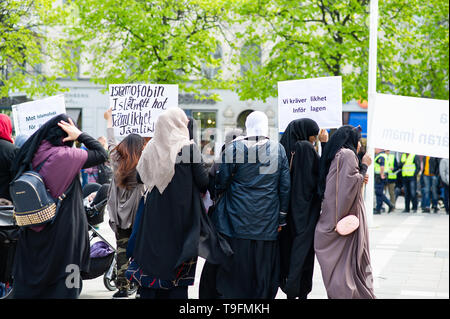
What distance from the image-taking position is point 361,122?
3186cm

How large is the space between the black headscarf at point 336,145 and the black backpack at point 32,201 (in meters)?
2.62

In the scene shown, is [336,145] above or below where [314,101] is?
below

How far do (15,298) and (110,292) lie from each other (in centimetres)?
199

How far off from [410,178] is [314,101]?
11.4 meters

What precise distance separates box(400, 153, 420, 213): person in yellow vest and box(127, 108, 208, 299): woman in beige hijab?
46.8 ft

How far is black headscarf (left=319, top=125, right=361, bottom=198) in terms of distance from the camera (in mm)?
6320

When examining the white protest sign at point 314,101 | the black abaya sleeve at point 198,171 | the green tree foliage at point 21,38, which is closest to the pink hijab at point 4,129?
the black abaya sleeve at point 198,171

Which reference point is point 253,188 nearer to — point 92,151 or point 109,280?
point 92,151

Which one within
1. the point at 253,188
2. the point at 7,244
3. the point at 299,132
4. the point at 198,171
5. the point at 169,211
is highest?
A: the point at 299,132

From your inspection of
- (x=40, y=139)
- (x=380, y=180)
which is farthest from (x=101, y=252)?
(x=380, y=180)

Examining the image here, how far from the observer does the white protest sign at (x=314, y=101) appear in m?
8.15

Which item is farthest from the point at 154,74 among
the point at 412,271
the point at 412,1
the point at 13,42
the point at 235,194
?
the point at 235,194

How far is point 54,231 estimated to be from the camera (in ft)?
18.6
